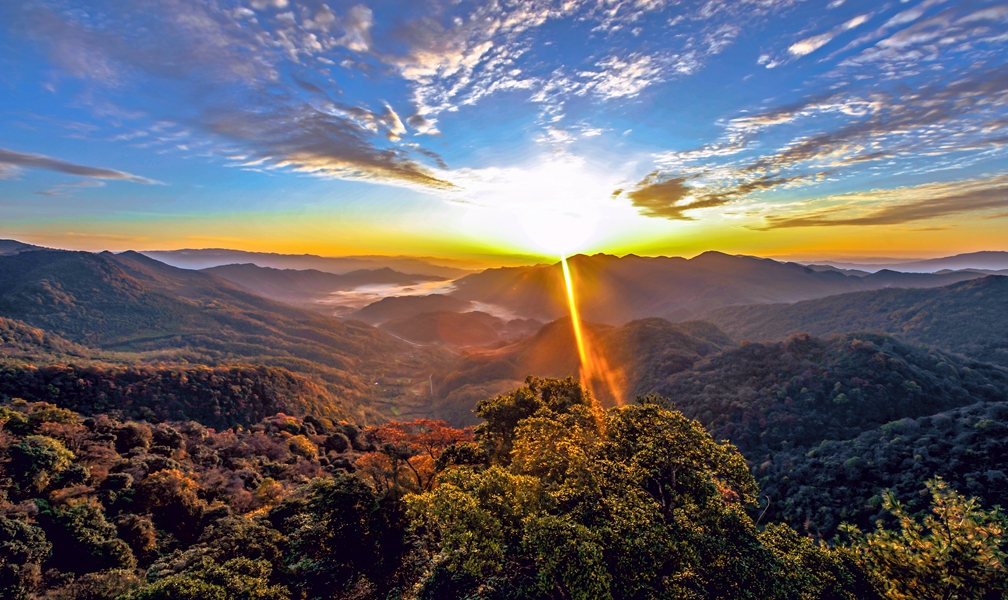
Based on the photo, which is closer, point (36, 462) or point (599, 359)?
point (36, 462)

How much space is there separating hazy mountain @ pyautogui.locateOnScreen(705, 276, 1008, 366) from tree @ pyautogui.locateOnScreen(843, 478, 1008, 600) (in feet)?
386

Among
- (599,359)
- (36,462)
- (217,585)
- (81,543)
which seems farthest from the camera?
(599,359)

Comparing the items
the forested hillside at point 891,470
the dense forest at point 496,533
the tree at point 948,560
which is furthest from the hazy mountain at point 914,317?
the dense forest at point 496,533

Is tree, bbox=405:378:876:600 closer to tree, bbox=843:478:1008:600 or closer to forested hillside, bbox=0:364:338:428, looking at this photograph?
tree, bbox=843:478:1008:600

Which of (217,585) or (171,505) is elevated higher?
(217,585)

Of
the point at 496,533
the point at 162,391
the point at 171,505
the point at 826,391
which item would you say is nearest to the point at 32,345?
the point at 162,391

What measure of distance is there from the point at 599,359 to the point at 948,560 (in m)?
108

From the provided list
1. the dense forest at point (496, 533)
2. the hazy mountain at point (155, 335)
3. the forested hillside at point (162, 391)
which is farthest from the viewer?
the hazy mountain at point (155, 335)

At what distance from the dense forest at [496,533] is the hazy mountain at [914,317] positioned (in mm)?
119920

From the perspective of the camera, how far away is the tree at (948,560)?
508 inches

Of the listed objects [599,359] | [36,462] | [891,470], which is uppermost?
[36,462]

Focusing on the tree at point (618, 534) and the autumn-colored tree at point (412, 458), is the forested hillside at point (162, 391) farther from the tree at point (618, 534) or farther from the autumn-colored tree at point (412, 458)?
the tree at point (618, 534)

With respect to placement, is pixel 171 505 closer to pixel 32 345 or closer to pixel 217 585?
pixel 217 585

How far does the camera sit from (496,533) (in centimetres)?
1480
